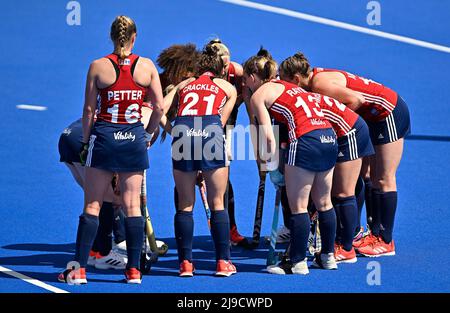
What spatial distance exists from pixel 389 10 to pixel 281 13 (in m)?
2.11

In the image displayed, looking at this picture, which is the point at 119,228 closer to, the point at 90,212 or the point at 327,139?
the point at 90,212

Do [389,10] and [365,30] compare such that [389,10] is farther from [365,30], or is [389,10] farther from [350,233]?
[350,233]

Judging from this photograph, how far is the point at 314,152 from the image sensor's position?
909 cm

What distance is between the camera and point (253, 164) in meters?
13.8

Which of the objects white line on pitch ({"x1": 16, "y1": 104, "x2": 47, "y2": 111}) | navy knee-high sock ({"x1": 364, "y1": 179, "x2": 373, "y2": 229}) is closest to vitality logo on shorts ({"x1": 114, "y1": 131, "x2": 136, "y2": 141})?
navy knee-high sock ({"x1": 364, "y1": 179, "x2": 373, "y2": 229})

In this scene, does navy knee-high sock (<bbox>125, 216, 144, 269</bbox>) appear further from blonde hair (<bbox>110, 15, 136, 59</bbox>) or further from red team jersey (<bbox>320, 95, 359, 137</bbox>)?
red team jersey (<bbox>320, 95, 359, 137</bbox>)

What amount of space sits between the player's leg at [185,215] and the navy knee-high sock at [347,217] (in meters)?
1.37

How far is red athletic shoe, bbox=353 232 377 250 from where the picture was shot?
1014cm

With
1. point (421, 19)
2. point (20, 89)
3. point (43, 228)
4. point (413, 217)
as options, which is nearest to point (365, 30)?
point (421, 19)

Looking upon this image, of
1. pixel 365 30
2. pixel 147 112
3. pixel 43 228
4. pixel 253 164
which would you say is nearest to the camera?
pixel 147 112

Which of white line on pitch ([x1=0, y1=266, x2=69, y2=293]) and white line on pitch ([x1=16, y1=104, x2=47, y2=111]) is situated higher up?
white line on pitch ([x1=16, y1=104, x2=47, y2=111])

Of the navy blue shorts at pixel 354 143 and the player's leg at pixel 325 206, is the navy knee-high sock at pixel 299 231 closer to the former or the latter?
the player's leg at pixel 325 206

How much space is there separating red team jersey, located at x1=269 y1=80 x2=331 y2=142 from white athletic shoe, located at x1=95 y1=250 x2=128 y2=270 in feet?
6.07

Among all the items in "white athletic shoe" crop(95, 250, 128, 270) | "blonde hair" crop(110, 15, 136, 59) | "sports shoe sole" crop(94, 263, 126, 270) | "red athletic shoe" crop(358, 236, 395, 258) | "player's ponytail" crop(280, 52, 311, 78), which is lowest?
"sports shoe sole" crop(94, 263, 126, 270)
